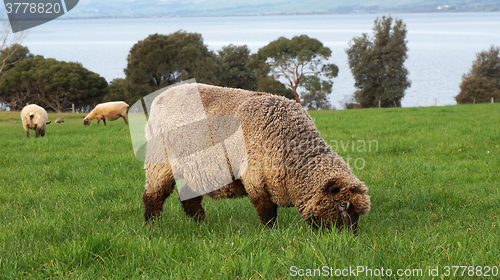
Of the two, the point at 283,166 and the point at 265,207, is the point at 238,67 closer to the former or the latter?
the point at 265,207

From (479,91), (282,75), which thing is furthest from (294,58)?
(479,91)

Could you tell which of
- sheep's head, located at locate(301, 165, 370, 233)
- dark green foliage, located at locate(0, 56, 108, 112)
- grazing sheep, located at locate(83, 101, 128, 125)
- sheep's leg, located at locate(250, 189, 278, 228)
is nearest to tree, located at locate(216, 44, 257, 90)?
dark green foliage, located at locate(0, 56, 108, 112)

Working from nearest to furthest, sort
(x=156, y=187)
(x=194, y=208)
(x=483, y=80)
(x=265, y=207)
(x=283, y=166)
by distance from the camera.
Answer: (x=283, y=166) < (x=265, y=207) < (x=156, y=187) < (x=194, y=208) < (x=483, y=80)

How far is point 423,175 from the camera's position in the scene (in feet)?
24.6

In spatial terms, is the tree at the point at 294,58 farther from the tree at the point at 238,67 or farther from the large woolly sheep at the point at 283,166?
the large woolly sheep at the point at 283,166

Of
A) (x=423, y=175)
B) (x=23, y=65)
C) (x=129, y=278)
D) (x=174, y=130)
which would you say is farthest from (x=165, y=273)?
(x=23, y=65)

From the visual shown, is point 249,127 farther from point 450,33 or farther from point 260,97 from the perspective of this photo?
point 450,33

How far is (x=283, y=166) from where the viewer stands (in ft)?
13.3

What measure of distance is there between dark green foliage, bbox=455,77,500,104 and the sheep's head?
60036 millimetres

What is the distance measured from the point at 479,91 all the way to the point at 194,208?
61.6 meters

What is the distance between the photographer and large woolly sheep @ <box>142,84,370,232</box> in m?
3.85

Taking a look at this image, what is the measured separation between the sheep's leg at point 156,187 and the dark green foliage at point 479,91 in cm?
6047

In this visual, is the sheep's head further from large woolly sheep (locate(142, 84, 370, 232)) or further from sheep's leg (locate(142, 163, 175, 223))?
sheep's leg (locate(142, 163, 175, 223))

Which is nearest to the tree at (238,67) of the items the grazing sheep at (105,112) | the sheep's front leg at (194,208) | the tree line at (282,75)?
the tree line at (282,75)
